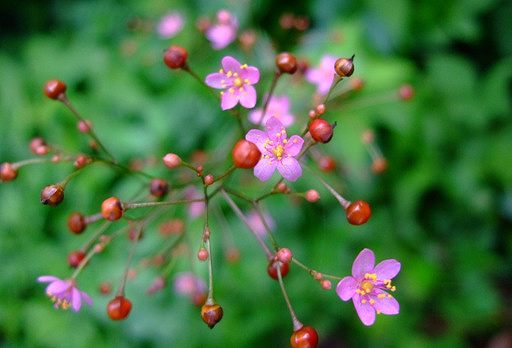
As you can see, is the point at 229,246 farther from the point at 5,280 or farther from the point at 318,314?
the point at 5,280

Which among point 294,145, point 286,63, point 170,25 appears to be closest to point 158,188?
point 294,145

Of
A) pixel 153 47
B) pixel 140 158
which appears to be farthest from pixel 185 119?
pixel 153 47

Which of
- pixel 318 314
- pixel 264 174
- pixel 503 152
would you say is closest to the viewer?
pixel 264 174

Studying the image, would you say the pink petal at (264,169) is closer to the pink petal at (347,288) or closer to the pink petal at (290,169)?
the pink petal at (290,169)

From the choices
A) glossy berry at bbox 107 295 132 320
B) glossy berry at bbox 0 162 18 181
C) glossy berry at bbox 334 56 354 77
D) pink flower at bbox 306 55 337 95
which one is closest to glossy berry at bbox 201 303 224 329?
glossy berry at bbox 107 295 132 320

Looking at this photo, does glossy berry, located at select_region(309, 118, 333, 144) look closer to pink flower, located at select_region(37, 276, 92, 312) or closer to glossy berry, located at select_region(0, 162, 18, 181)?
pink flower, located at select_region(37, 276, 92, 312)

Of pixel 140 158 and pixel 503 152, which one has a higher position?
pixel 140 158
